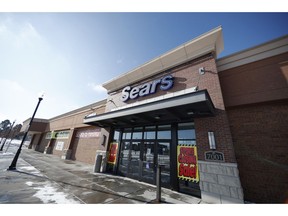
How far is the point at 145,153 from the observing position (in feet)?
27.0

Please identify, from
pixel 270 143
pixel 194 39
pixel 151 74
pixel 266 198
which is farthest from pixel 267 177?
→ pixel 151 74

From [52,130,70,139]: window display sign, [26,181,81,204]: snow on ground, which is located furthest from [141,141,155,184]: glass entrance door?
[52,130,70,139]: window display sign

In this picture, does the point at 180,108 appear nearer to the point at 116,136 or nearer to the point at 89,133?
the point at 116,136

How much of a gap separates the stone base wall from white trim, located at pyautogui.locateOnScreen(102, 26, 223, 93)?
250 inches

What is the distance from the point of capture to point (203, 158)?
19.1ft

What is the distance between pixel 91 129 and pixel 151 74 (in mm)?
10680

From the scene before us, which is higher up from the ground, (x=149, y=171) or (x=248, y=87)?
(x=248, y=87)

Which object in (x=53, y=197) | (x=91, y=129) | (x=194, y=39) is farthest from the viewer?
(x=91, y=129)

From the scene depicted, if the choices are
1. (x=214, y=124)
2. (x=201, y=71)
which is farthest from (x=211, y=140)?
(x=201, y=71)

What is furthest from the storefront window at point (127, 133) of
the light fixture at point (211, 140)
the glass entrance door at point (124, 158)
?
the light fixture at point (211, 140)

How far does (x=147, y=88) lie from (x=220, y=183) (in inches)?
271

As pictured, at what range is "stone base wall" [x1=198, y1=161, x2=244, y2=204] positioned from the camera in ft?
15.8

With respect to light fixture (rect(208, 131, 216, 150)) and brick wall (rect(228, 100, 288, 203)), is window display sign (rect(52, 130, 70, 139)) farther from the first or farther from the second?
brick wall (rect(228, 100, 288, 203))

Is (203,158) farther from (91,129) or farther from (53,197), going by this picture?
(91,129)
